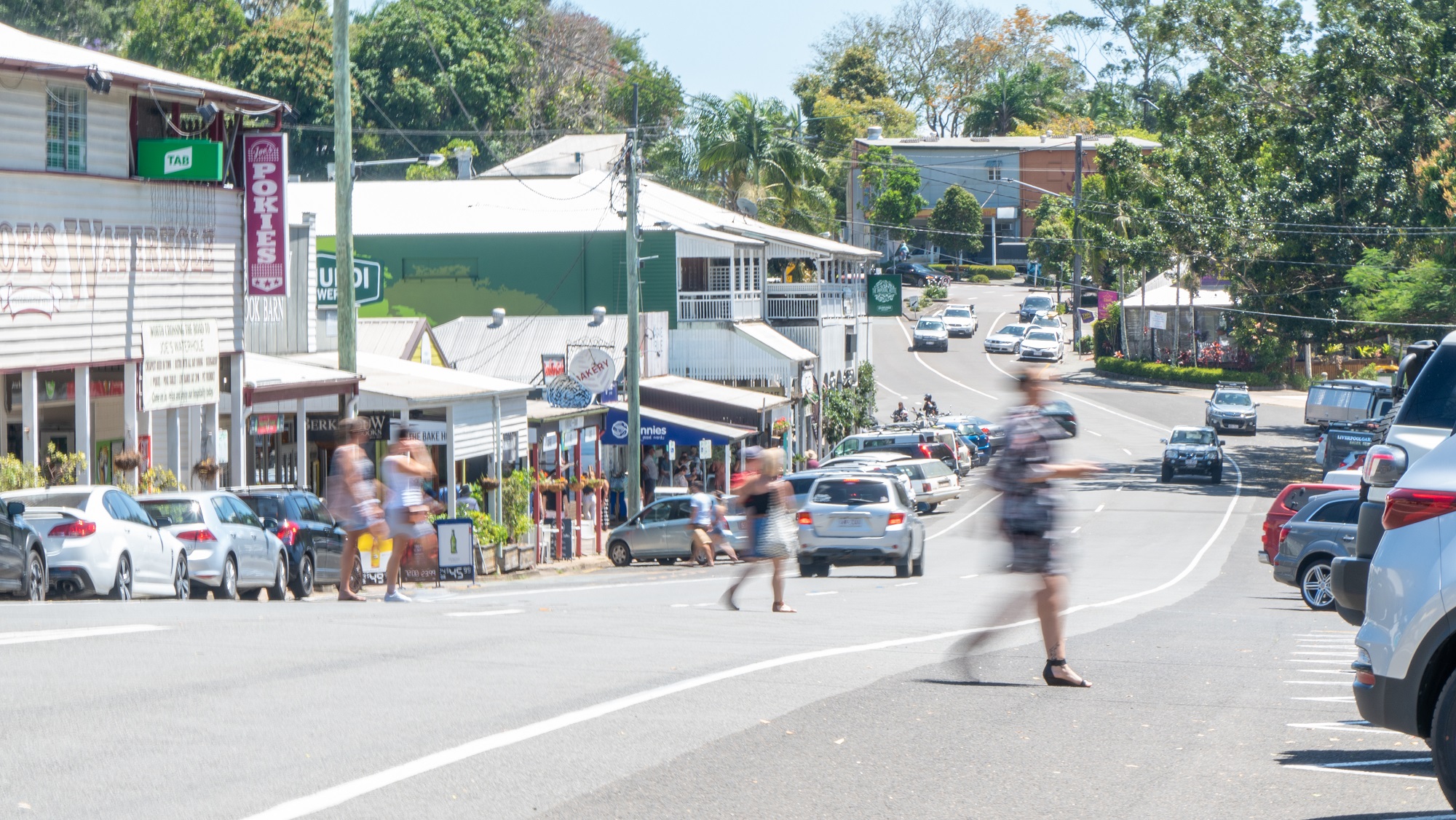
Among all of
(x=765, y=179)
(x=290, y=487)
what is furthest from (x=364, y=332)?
(x=765, y=179)

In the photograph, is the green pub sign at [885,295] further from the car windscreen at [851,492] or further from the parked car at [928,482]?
the car windscreen at [851,492]

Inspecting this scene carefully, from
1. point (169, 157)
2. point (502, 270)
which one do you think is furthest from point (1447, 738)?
point (502, 270)

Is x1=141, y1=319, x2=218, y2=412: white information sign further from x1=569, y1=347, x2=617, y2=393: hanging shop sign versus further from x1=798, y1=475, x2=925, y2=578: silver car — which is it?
x1=569, y1=347, x2=617, y2=393: hanging shop sign

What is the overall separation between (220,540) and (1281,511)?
628 inches

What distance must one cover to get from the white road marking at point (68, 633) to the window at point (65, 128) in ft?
40.2

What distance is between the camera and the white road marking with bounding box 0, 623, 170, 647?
10.3 m

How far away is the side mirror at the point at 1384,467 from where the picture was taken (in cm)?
799

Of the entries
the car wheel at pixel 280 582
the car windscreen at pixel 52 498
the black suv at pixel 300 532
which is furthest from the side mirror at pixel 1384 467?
the black suv at pixel 300 532

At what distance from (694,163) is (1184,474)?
27167 millimetres

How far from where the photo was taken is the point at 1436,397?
9578 mm

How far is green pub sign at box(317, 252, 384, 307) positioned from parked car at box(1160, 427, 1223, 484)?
24259mm

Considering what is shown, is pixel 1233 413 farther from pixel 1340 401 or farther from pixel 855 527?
pixel 855 527

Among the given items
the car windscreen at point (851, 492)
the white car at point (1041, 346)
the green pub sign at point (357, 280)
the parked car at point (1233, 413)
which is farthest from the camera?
the white car at point (1041, 346)

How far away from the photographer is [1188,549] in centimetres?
3303
